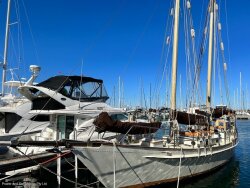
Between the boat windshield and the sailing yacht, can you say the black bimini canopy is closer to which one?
the boat windshield

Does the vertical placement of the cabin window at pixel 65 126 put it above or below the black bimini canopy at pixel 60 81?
below

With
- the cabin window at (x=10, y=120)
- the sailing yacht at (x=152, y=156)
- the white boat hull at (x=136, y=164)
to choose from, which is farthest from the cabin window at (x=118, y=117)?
the cabin window at (x=10, y=120)

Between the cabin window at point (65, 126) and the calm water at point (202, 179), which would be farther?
the cabin window at point (65, 126)

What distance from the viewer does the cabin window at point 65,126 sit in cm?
1627

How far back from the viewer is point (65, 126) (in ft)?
53.5

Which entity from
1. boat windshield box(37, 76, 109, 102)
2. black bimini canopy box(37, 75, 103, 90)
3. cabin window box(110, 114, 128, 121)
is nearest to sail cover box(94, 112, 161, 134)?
boat windshield box(37, 76, 109, 102)

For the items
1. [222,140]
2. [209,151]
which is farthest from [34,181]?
[222,140]

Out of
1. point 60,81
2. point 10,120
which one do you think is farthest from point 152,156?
point 10,120

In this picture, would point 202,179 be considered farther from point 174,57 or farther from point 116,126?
point 174,57

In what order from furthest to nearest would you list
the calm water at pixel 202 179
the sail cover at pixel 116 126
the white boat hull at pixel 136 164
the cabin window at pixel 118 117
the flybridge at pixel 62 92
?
the cabin window at pixel 118 117, the flybridge at pixel 62 92, the calm water at pixel 202 179, the sail cover at pixel 116 126, the white boat hull at pixel 136 164

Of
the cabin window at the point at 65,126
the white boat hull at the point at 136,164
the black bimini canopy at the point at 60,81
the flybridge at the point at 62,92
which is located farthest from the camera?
the black bimini canopy at the point at 60,81

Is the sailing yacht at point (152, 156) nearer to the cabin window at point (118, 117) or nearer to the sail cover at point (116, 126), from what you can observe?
the sail cover at point (116, 126)

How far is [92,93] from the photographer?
1859 cm

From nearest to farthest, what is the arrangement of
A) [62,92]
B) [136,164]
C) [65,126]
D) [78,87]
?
1. [136,164]
2. [65,126]
3. [62,92]
4. [78,87]
